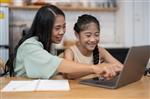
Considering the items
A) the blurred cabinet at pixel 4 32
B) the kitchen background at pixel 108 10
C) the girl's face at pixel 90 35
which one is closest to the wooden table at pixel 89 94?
the girl's face at pixel 90 35

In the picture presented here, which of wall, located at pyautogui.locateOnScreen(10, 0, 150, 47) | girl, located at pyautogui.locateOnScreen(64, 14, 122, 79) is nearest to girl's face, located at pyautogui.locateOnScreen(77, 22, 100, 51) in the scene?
girl, located at pyautogui.locateOnScreen(64, 14, 122, 79)

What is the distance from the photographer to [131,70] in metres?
1.23

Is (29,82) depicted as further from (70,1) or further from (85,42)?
(70,1)

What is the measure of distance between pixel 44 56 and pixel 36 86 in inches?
8.9

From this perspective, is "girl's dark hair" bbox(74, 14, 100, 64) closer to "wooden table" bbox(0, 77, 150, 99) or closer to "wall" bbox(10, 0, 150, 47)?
"wooden table" bbox(0, 77, 150, 99)

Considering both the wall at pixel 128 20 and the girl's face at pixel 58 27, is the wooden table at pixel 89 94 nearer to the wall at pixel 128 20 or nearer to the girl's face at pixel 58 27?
the girl's face at pixel 58 27

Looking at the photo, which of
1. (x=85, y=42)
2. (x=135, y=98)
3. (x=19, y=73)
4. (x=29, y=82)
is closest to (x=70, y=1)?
(x=85, y=42)

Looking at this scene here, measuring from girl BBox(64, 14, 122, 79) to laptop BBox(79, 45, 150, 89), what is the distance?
0.27 meters

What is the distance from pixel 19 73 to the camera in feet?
5.10

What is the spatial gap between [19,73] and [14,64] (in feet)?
0.22

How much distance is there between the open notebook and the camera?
1.12 meters

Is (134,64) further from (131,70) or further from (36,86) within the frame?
(36,86)

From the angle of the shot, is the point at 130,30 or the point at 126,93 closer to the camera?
the point at 126,93

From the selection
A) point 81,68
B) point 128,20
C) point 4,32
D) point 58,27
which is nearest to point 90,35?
point 58,27
